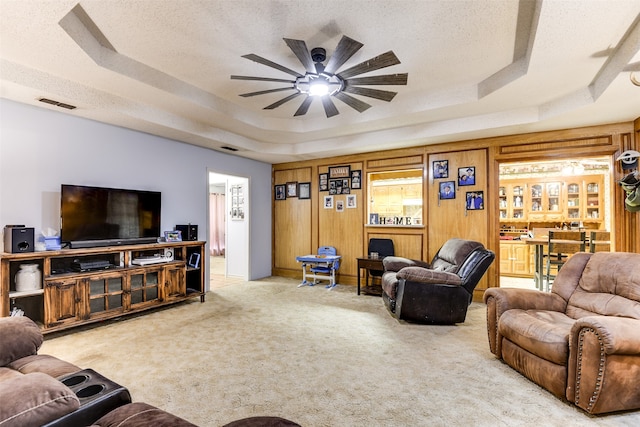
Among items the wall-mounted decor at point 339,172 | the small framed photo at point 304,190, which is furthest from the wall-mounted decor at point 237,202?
the wall-mounted decor at point 339,172

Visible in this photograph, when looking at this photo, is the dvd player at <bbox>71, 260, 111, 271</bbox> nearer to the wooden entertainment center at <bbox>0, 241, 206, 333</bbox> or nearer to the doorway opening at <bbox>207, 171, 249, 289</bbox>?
the wooden entertainment center at <bbox>0, 241, 206, 333</bbox>

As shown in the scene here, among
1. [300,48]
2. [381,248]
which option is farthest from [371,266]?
[300,48]

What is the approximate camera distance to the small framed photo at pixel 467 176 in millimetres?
4863

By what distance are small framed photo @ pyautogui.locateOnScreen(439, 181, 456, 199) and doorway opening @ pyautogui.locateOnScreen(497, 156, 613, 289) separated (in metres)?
2.49

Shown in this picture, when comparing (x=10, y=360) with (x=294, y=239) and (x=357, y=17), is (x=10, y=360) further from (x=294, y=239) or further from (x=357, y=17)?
(x=294, y=239)

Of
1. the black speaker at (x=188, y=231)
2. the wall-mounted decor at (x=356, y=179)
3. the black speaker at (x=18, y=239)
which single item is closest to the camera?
the black speaker at (x=18, y=239)

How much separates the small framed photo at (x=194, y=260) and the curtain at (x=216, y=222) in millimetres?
5132

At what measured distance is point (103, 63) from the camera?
9.35ft

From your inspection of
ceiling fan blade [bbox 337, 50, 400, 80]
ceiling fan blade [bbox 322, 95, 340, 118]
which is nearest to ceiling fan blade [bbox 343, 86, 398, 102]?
ceiling fan blade [bbox 322, 95, 340, 118]

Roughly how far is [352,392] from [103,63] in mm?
3401

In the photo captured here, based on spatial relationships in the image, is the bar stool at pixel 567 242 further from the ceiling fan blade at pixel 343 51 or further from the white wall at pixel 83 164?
the white wall at pixel 83 164

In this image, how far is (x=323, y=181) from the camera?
633 centimetres

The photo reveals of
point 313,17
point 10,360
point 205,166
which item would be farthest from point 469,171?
point 10,360

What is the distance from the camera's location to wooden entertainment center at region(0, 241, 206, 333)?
3139 millimetres
